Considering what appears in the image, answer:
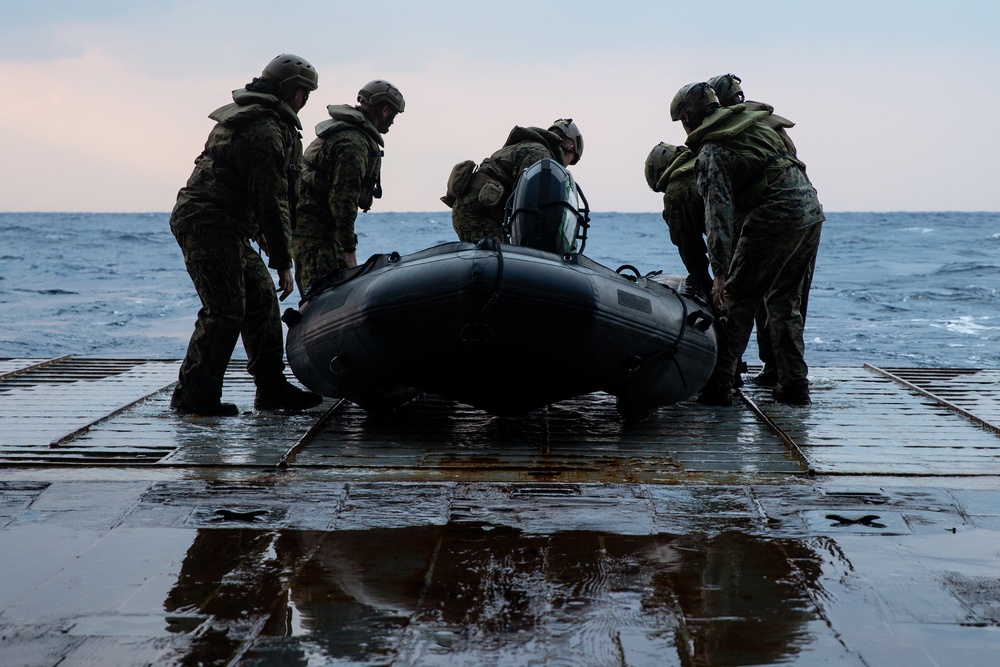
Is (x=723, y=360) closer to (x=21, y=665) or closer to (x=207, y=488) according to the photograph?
(x=207, y=488)

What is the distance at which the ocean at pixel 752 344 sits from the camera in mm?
14913

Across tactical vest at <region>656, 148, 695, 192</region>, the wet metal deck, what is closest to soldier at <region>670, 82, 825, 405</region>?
the wet metal deck

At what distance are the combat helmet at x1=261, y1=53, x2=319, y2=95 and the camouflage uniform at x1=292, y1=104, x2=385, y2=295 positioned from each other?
0.96 meters

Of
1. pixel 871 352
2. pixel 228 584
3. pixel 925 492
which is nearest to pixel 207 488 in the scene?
pixel 228 584

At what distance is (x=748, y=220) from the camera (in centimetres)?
602

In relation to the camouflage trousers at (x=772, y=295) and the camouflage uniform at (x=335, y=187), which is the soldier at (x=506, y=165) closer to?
the camouflage uniform at (x=335, y=187)

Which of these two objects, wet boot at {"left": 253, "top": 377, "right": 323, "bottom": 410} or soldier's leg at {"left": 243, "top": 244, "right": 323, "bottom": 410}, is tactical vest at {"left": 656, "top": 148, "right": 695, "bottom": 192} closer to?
soldier's leg at {"left": 243, "top": 244, "right": 323, "bottom": 410}

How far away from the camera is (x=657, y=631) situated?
2.69 metres

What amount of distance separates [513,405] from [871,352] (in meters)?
10.4

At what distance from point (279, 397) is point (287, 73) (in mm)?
1756

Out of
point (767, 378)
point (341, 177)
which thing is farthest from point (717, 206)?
point (341, 177)

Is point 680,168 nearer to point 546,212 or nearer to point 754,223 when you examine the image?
point 754,223

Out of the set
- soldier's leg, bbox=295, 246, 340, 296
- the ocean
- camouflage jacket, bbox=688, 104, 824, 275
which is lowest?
the ocean

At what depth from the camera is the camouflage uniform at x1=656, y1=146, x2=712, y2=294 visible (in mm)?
6695
